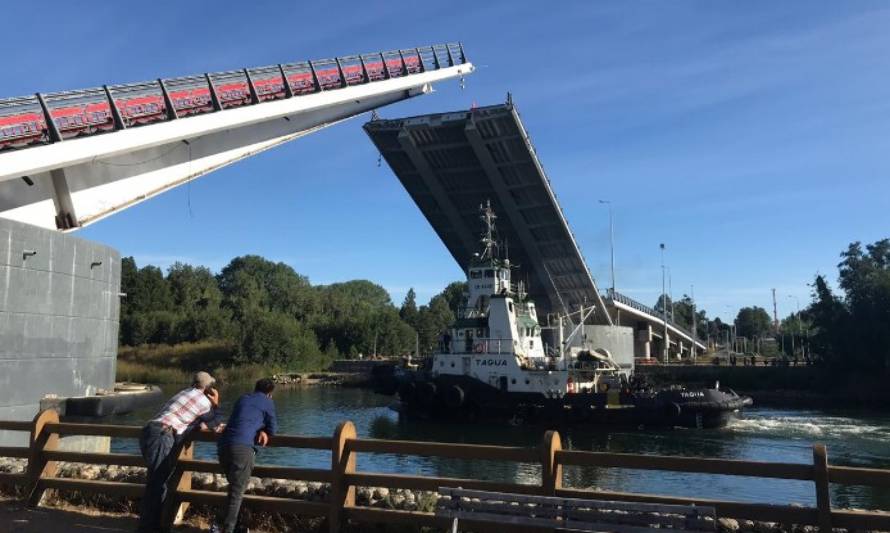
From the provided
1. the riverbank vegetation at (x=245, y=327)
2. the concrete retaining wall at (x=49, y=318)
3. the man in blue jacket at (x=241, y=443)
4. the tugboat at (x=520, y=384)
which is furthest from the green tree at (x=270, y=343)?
the man in blue jacket at (x=241, y=443)

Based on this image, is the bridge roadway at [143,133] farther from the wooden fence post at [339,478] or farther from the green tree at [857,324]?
the green tree at [857,324]

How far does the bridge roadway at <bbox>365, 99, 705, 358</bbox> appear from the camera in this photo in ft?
84.1

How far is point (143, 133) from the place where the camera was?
1264 centimetres

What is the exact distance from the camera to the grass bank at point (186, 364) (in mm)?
49062

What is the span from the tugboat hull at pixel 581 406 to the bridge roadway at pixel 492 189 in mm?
8298

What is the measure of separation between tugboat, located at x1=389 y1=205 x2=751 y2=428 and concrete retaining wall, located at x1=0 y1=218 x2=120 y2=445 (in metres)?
16.5

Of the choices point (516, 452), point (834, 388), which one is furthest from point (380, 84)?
point (834, 388)

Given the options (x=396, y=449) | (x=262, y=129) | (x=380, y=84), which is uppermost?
(x=380, y=84)

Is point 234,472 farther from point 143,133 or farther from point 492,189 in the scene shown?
point 492,189

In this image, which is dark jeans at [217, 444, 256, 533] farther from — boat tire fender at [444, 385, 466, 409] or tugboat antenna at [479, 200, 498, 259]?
tugboat antenna at [479, 200, 498, 259]

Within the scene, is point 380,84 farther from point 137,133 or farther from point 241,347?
point 241,347

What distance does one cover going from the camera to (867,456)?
723 inches

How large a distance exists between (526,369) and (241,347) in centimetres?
3284

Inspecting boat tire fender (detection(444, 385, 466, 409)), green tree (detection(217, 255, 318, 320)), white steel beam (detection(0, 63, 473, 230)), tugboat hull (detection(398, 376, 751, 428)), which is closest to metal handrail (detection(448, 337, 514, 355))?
tugboat hull (detection(398, 376, 751, 428))
